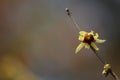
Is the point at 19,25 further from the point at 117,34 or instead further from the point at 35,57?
the point at 117,34

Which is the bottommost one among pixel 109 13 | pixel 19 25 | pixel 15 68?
pixel 15 68

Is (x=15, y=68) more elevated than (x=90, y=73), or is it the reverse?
(x=15, y=68)

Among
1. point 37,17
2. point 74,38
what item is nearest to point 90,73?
point 74,38

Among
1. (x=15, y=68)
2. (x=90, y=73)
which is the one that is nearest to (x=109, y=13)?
(x=90, y=73)

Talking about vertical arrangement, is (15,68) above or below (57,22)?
below

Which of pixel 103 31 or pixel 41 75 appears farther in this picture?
pixel 103 31

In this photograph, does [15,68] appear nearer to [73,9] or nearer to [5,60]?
[5,60]
